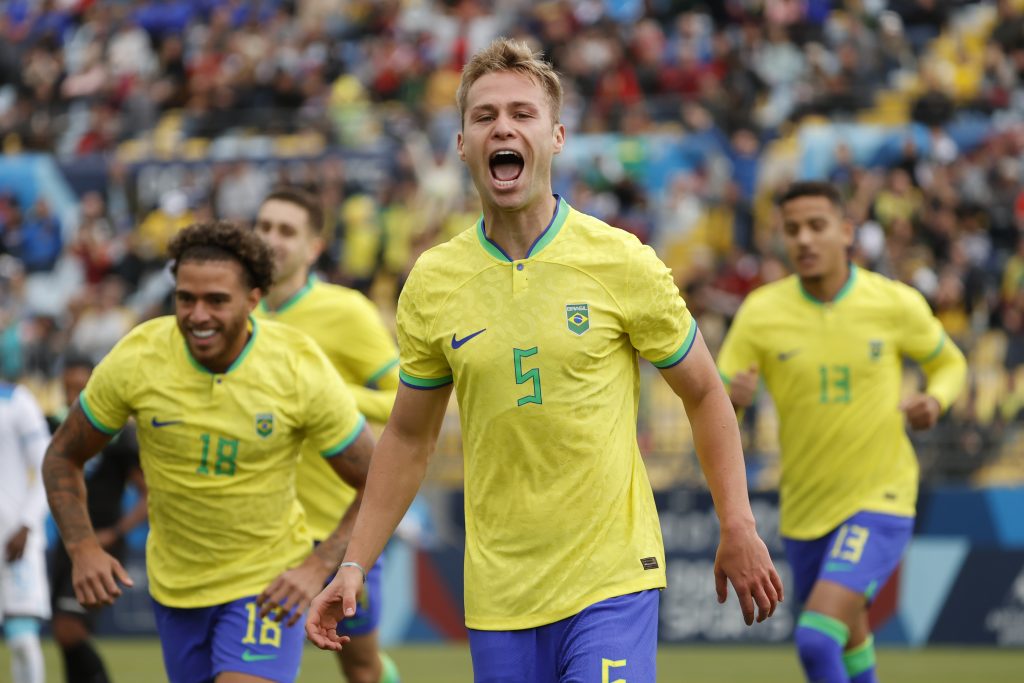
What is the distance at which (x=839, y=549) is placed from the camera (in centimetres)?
884

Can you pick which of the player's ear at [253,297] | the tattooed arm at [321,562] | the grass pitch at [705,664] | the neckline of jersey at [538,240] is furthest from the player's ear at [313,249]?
the grass pitch at [705,664]

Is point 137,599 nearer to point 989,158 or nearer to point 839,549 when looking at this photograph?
point 839,549

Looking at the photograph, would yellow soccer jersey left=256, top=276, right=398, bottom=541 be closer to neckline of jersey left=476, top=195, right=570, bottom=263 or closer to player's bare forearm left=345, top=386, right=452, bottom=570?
player's bare forearm left=345, top=386, right=452, bottom=570

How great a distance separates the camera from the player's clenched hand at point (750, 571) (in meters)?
5.01

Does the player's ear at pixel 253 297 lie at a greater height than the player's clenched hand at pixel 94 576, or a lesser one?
greater

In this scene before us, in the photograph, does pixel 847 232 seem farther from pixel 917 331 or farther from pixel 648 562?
pixel 648 562

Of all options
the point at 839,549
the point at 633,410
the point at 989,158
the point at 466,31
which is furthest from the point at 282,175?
the point at 633,410

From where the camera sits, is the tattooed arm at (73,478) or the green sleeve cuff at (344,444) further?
the green sleeve cuff at (344,444)

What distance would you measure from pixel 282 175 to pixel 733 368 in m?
14.5

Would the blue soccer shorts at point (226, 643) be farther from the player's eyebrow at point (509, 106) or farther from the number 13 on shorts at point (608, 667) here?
the player's eyebrow at point (509, 106)

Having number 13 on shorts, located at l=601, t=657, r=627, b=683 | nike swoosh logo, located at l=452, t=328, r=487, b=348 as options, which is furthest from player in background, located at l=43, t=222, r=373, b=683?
number 13 on shorts, located at l=601, t=657, r=627, b=683

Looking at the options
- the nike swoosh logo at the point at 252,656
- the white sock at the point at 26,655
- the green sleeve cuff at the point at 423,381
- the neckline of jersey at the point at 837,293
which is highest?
the neckline of jersey at the point at 837,293

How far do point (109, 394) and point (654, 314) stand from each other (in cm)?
266

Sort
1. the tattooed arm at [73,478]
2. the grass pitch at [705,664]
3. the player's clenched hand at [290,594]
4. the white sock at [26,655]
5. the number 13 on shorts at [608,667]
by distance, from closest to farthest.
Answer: the number 13 on shorts at [608,667], the player's clenched hand at [290,594], the tattooed arm at [73,478], the white sock at [26,655], the grass pitch at [705,664]
